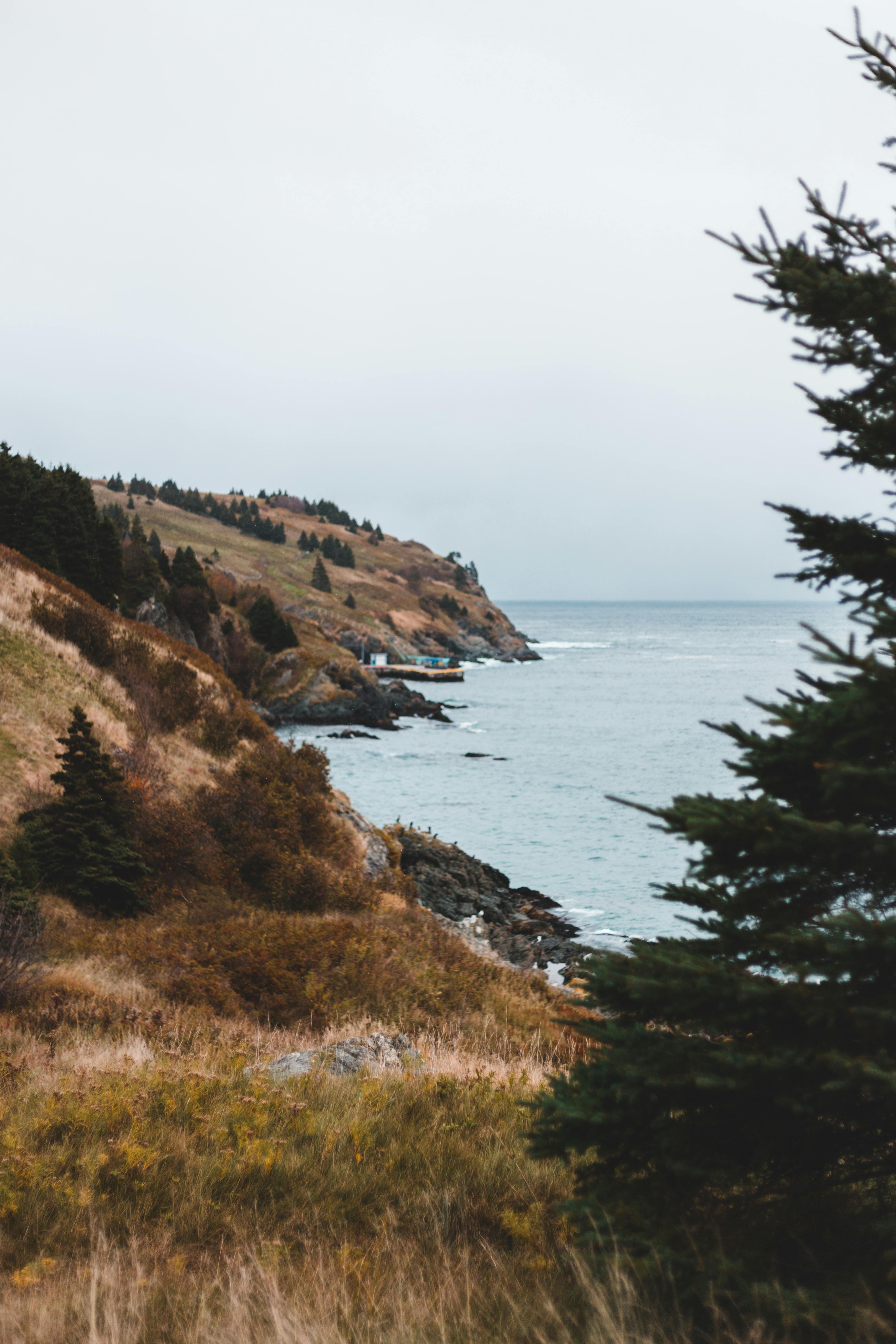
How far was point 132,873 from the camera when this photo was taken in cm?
1542

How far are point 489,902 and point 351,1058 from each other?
56.6ft

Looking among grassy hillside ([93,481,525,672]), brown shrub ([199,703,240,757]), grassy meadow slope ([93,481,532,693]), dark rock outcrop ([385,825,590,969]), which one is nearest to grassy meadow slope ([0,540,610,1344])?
dark rock outcrop ([385,825,590,969])

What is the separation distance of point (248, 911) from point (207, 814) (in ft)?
13.6

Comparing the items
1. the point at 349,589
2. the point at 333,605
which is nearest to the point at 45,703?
the point at 333,605

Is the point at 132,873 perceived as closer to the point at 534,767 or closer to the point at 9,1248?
the point at 9,1248

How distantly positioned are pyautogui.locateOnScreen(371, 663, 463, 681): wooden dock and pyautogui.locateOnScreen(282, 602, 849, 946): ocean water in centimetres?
239

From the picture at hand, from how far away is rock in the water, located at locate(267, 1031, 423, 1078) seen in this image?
6.55 meters

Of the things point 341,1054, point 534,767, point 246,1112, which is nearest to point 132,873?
point 341,1054

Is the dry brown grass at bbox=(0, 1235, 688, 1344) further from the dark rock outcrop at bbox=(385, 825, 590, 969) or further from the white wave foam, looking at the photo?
the white wave foam

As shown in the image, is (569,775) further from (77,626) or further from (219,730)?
(77,626)

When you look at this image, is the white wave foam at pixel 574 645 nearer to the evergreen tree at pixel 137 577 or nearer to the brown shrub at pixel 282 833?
the evergreen tree at pixel 137 577

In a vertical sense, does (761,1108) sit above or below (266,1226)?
above

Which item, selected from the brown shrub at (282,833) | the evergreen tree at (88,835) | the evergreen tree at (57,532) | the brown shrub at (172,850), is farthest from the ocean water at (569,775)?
the evergreen tree at (57,532)

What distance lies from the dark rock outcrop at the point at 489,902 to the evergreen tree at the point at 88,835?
8.76m
